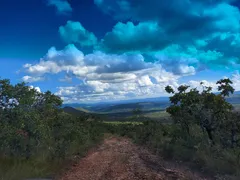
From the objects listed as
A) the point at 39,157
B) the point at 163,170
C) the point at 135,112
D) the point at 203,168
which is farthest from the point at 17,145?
the point at 135,112

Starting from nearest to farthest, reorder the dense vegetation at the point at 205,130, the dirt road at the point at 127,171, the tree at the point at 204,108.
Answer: the dirt road at the point at 127,171 < the dense vegetation at the point at 205,130 < the tree at the point at 204,108

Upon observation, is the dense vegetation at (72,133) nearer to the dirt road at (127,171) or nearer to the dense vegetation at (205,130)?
the dense vegetation at (205,130)

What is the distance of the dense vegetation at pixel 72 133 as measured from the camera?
500 inches

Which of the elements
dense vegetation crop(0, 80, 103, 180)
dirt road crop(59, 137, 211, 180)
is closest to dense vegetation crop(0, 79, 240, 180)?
dense vegetation crop(0, 80, 103, 180)

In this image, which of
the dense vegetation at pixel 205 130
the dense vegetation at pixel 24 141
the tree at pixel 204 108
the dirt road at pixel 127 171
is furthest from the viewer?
the tree at pixel 204 108

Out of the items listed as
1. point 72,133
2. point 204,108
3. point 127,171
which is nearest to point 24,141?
point 127,171

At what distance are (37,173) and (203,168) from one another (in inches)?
296

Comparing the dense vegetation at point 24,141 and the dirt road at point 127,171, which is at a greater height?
the dense vegetation at point 24,141

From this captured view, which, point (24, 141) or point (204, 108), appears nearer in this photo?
point (24, 141)

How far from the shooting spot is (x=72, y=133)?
20.8 meters

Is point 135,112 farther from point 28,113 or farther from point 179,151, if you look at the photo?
point 28,113

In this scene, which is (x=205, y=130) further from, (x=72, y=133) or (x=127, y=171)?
(x=72, y=133)

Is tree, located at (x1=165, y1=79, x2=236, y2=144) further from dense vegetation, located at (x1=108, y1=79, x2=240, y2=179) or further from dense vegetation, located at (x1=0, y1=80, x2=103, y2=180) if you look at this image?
dense vegetation, located at (x1=0, y1=80, x2=103, y2=180)

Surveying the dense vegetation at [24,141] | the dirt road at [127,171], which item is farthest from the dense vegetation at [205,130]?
the dense vegetation at [24,141]
